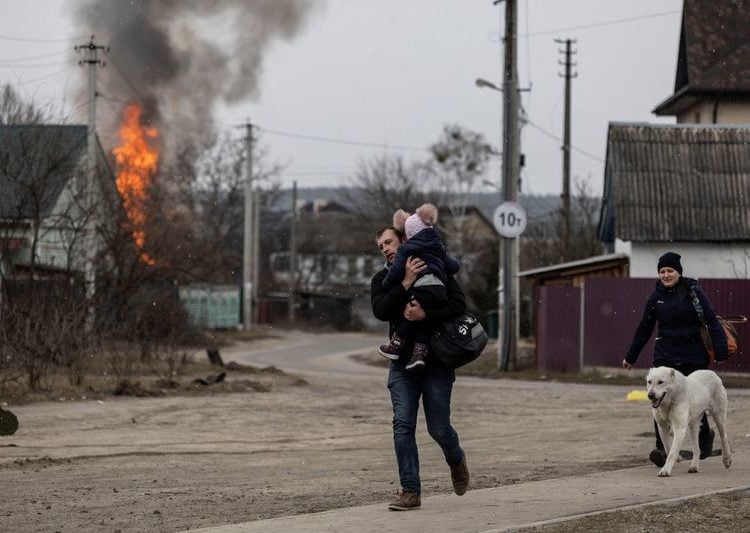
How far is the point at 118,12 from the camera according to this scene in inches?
1483

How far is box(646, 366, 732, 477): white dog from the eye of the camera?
11.5 m

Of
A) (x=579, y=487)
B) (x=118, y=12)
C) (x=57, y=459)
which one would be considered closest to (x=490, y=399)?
(x=57, y=459)

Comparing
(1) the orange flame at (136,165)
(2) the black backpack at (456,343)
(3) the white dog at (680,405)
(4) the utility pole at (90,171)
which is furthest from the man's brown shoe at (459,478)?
(1) the orange flame at (136,165)

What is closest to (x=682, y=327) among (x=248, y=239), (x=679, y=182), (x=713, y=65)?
(x=679, y=182)

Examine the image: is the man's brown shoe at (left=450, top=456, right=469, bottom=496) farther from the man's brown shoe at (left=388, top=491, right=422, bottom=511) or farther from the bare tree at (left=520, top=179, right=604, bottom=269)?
the bare tree at (left=520, top=179, right=604, bottom=269)

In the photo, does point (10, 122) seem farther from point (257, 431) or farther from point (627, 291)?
point (257, 431)

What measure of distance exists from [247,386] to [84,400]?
162 inches

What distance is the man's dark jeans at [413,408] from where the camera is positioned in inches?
370

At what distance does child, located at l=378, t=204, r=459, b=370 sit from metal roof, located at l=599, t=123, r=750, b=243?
24824 mm

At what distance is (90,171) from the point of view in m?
35.0

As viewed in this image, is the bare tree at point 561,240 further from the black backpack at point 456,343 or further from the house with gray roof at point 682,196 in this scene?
the black backpack at point 456,343

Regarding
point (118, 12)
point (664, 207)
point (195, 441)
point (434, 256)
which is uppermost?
point (118, 12)

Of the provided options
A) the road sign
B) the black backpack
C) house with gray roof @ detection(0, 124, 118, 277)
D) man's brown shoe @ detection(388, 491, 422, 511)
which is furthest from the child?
the road sign

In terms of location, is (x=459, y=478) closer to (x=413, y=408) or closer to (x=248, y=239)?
(x=413, y=408)
